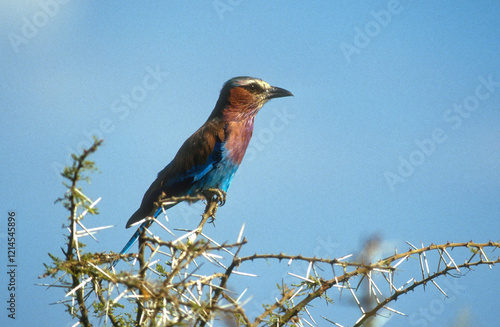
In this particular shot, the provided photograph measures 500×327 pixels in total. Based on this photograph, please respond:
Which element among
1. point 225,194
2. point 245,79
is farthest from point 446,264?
point 245,79

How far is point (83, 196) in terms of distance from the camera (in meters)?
2.12

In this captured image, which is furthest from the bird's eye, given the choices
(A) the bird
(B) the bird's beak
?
(B) the bird's beak

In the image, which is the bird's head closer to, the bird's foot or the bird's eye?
the bird's eye

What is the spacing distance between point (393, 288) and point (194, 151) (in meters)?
3.10

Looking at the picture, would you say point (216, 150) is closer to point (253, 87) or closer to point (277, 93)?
point (253, 87)

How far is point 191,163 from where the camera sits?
17.5 ft

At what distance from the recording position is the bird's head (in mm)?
5918

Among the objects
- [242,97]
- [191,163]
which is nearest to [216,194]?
[191,163]

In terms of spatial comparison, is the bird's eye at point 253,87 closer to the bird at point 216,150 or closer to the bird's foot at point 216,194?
the bird at point 216,150

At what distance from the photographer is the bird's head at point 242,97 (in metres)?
5.92

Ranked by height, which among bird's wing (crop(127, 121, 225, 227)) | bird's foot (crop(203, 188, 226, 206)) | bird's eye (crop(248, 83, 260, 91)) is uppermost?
bird's eye (crop(248, 83, 260, 91))

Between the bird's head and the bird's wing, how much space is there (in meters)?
0.34

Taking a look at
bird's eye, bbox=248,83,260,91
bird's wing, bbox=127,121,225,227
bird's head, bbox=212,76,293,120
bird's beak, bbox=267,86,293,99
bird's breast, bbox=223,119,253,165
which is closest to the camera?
bird's wing, bbox=127,121,225,227

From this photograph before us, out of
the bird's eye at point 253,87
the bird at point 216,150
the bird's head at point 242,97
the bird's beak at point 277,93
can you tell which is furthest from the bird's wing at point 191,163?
the bird's beak at point 277,93
